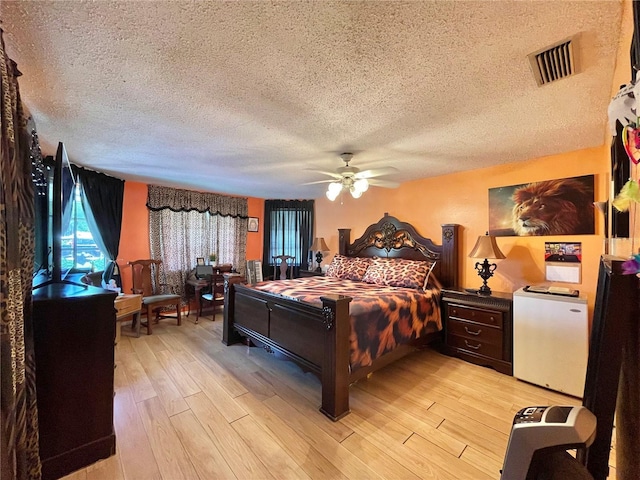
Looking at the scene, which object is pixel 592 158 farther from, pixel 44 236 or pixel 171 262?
pixel 171 262

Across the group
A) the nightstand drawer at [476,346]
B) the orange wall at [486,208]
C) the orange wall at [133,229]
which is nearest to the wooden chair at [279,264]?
the orange wall at [486,208]

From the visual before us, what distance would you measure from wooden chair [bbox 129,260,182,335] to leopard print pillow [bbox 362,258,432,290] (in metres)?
2.91

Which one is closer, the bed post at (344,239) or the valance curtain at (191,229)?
the valance curtain at (191,229)

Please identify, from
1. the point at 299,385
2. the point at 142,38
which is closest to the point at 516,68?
the point at 142,38

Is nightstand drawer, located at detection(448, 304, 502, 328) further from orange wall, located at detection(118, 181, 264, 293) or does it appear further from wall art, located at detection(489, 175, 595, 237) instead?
orange wall, located at detection(118, 181, 264, 293)

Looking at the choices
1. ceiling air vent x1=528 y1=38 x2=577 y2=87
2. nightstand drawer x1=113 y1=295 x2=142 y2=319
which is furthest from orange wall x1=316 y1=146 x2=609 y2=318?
Answer: nightstand drawer x1=113 y1=295 x2=142 y2=319

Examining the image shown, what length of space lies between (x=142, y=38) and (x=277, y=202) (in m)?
4.49

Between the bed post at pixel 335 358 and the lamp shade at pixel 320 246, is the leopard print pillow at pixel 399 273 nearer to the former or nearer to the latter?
the lamp shade at pixel 320 246

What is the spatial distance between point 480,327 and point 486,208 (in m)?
1.45

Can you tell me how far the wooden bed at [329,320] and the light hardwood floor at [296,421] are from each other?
22 cm

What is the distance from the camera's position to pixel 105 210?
3.81m

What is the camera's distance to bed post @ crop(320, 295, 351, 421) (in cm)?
197

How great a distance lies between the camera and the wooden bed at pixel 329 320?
2.01m

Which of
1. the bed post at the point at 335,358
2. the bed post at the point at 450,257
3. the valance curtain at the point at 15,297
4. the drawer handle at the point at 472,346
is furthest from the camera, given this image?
the bed post at the point at 450,257
